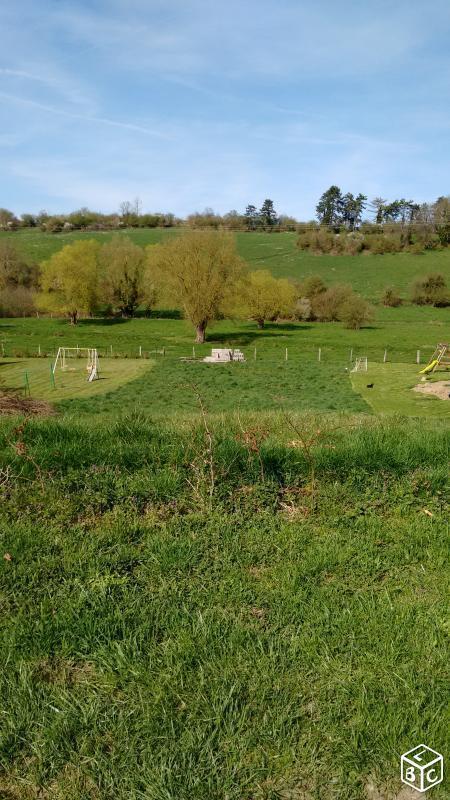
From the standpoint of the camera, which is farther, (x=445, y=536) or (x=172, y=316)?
(x=172, y=316)

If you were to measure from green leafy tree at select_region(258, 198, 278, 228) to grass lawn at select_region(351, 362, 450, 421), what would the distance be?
13591 centimetres

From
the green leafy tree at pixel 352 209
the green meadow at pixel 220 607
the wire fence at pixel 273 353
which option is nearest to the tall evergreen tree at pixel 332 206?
the green leafy tree at pixel 352 209

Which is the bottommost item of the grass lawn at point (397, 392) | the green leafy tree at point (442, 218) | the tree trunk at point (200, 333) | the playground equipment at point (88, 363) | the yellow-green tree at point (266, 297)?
the grass lawn at point (397, 392)

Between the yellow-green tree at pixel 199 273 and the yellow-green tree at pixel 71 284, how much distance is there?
21631mm

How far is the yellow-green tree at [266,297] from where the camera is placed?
7344 cm

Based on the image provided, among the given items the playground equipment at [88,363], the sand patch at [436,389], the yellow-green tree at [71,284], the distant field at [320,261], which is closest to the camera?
the sand patch at [436,389]

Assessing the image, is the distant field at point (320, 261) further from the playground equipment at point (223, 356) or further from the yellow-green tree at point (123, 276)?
the playground equipment at point (223, 356)

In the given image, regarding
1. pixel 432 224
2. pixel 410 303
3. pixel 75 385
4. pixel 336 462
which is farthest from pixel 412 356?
pixel 432 224

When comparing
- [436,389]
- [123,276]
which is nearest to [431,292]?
[123,276]

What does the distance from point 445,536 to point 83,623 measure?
10.5ft

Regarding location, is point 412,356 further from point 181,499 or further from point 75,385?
point 181,499

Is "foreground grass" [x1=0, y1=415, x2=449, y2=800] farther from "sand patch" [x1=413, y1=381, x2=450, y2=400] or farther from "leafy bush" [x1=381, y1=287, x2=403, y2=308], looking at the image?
"leafy bush" [x1=381, y1=287, x2=403, y2=308]

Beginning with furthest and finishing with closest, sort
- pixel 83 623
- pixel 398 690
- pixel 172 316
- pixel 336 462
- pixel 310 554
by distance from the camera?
pixel 172 316 < pixel 336 462 < pixel 310 554 < pixel 83 623 < pixel 398 690

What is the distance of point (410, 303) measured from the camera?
89.7 meters
